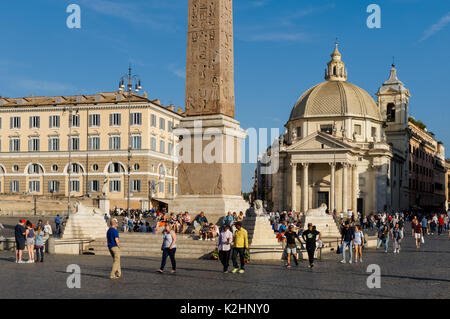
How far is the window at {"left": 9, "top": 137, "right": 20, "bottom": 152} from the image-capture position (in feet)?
199

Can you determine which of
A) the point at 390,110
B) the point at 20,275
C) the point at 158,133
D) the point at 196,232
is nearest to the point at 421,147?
the point at 390,110

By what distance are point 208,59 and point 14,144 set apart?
44.1 metres

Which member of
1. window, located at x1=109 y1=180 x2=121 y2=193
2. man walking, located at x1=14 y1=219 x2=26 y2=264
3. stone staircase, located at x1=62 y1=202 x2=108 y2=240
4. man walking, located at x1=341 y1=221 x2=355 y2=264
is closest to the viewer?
man walking, located at x1=14 y1=219 x2=26 y2=264

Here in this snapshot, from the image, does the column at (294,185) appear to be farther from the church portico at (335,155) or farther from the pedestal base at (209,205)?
the pedestal base at (209,205)

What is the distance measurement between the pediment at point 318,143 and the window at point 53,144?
21406 mm

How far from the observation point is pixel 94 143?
194ft

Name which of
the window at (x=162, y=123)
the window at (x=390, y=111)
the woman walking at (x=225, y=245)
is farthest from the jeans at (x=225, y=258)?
the window at (x=390, y=111)

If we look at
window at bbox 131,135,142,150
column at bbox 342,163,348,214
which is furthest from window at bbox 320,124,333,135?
window at bbox 131,135,142,150

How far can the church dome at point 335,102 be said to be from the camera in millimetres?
68312

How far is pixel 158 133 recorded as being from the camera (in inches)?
2360

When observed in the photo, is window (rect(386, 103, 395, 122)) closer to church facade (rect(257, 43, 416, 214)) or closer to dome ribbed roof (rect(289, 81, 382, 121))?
church facade (rect(257, 43, 416, 214))

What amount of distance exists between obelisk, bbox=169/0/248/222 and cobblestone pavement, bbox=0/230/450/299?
299cm

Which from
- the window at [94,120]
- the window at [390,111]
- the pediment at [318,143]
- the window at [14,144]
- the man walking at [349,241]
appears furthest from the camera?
the window at [390,111]
